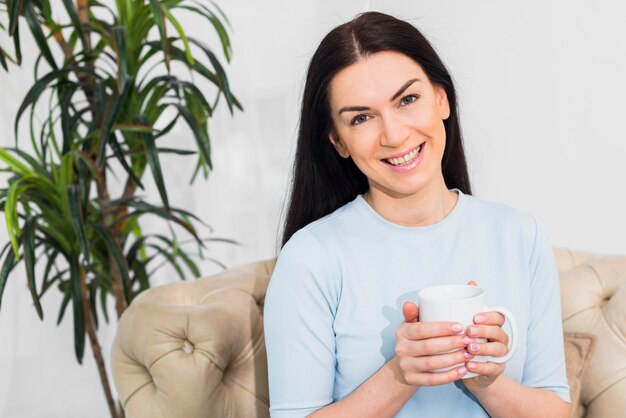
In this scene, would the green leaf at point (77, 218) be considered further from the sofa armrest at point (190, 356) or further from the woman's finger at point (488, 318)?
the woman's finger at point (488, 318)

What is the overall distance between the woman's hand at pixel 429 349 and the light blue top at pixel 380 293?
0.20 m

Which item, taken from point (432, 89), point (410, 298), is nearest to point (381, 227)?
point (410, 298)

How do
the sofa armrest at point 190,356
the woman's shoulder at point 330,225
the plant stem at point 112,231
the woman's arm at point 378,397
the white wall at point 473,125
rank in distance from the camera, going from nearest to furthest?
the woman's arm at point 378,397 < the woman's shoulder at point 330,225 < the sofa armrest at point 190,356 < the plant stem at point 112,231 < the white wall at point 473,125

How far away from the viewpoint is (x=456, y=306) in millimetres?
1008

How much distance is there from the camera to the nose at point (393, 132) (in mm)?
1255

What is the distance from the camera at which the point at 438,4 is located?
271 cm

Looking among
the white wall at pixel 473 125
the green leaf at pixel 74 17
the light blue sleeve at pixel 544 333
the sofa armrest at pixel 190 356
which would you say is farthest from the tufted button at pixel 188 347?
the white wall at pixel 473 125

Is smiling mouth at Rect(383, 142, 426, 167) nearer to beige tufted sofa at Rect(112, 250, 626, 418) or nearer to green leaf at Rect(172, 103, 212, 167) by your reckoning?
beige tufted sofa at Rect(112, 250, 626, 418)

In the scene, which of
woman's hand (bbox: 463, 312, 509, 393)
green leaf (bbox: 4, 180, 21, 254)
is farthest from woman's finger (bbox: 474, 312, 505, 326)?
green leaf (bbox: 4, 180, 21, 254)

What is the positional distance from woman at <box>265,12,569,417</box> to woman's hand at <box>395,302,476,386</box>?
0.10 m

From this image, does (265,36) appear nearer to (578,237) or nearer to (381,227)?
(578,237)

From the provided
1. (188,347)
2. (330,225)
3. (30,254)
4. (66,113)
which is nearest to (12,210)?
(30,254)

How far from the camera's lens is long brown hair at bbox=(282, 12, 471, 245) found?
1.29 meters

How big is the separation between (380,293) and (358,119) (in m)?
0.31
